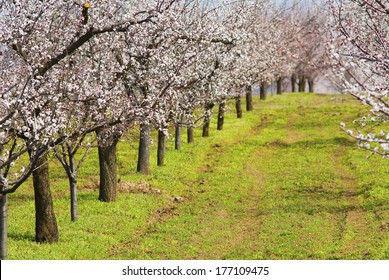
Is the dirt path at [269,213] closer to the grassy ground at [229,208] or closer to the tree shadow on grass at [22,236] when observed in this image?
the grassy ground at [229,208]

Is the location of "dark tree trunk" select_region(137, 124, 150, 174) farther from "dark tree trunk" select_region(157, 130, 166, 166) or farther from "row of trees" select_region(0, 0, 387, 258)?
"dark tree trunk" select_region(157, 130, 166, 166)

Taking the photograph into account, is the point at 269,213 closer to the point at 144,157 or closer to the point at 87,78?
the point at 144,157

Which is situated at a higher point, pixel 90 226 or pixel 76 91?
pixel 76 91

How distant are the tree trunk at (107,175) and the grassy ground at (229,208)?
0.59m

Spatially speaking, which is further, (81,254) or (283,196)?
(283,196)

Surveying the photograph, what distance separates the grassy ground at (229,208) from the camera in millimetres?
20781

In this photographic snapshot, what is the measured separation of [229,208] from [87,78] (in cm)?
1054

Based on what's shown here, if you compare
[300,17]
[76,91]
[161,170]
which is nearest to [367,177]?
[161,170]

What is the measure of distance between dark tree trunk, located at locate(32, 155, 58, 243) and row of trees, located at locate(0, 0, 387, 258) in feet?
0.12

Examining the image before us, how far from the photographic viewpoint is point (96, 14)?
2155 centimetres

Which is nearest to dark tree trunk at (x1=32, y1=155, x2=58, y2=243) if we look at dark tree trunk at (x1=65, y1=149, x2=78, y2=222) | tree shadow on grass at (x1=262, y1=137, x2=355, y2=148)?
dark tree trunk at (x1=65, y1=149, x2=78, y2=222)

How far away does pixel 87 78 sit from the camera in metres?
20.3

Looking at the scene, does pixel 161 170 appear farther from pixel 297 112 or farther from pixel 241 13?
pixel 297 112
